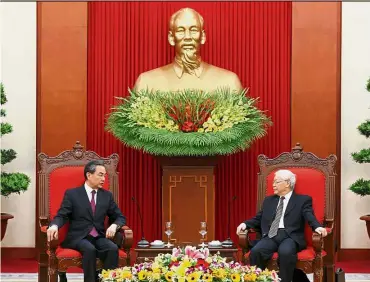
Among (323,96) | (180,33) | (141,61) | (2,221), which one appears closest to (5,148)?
(2,221)

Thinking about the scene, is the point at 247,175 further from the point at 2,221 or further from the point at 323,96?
the point at 2,221

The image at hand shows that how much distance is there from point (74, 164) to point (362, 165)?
3092mm

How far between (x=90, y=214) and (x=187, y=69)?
2.04 metres

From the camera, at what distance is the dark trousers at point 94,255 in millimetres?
6410

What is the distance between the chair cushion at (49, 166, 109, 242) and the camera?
7016 millimetres

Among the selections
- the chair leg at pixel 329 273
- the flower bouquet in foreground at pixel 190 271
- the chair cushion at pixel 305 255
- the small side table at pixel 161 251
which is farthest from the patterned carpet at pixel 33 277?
the flower bouquet in foreground at pixel 190 271

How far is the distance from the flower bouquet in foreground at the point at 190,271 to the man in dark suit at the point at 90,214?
4.88 ft

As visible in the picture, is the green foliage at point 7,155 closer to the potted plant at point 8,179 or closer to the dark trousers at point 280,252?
the potted plant at point 8,179

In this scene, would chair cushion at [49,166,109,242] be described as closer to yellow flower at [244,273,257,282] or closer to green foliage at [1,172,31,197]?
green foliage at [1,172,31,197]

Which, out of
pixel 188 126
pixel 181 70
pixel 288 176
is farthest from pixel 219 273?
pixel 181 70

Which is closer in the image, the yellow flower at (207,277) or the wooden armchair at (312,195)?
the yellow flower at (207,277)

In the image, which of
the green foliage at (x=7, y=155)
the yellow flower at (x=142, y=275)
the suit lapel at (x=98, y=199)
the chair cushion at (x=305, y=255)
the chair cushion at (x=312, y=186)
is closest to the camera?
the yellow flower at (x=142, y=275)

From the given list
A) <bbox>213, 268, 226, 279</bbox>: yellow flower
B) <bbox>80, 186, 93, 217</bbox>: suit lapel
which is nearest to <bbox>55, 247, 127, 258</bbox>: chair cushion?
<bbox>80, 186, 93, 217</bbox>: suit lapel

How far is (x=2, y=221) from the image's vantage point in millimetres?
8180
